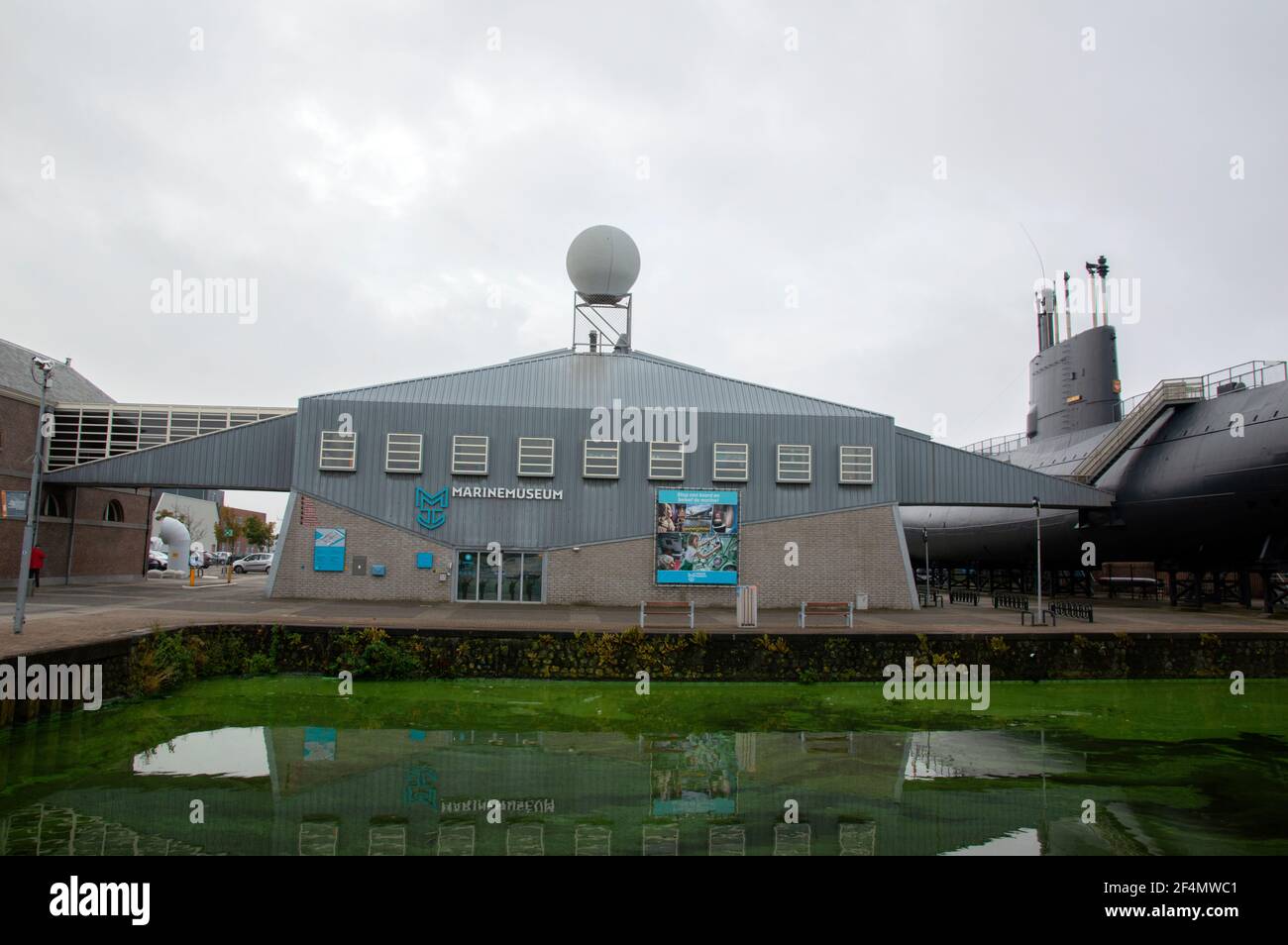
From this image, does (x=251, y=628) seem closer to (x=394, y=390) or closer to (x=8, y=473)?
(x=394, y=390)

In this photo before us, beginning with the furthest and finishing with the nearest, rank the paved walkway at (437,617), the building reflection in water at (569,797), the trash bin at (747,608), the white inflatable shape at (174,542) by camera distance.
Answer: the white inflatable shape at (174,542)
the trash bin at (747,608)
the paved walkway at (437,617)
the building reflection in water at (569,797)

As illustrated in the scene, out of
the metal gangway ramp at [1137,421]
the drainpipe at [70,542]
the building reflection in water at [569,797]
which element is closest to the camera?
the building reflection in water at [569,797]

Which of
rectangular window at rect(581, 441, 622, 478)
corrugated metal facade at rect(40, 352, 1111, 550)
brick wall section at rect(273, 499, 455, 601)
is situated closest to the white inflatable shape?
corrugated metal facade at rect(40, 352, 1111, 550)

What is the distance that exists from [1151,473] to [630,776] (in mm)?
31484

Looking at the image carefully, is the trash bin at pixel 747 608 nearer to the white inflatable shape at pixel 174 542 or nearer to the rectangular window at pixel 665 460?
the rectangular window at pixel 665 460

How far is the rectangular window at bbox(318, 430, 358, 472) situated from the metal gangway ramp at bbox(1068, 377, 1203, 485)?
31.7m

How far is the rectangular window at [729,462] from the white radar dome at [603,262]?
11123 mm

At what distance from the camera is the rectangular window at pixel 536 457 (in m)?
30.6

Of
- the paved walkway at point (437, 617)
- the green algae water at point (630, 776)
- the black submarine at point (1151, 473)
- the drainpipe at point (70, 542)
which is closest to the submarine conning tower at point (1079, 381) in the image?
the black submarine at point (1151, 473)

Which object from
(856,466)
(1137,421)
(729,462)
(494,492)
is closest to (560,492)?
(494,492)

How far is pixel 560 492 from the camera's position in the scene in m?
30.8

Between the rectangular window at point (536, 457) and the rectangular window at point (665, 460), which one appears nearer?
the rectangular window at point (536, 457)
